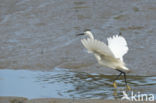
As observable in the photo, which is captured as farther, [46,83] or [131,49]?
[131,49]

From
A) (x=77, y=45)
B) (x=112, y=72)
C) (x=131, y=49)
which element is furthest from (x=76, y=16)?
(x=112, y=72)

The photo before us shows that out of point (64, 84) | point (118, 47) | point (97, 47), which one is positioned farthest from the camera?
point (64, 84)

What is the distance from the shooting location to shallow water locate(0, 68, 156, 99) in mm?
7348

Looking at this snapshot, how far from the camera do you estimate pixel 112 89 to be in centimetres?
755

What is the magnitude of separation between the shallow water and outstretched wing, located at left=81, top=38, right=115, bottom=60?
2.46 feet

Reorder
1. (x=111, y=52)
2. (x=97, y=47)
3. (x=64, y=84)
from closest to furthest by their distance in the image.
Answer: (x=97, y=47) < (x=111, y=52) < (x=64, y=84)

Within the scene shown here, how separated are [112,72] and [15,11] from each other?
5.84 meters

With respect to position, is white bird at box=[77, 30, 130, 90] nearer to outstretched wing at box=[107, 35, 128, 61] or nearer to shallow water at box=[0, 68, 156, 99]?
outstretched wing at box=[107, 35, 128, 61]

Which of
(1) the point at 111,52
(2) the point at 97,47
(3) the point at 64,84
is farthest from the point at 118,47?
(3) the point at 64,84

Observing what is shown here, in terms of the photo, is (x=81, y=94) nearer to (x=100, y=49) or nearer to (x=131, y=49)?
(x=100, y=49)

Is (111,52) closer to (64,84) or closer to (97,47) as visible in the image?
(97,47)

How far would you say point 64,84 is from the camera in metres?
8.07

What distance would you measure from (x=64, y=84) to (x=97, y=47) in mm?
1729

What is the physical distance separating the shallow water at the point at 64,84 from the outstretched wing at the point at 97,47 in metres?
0.75
